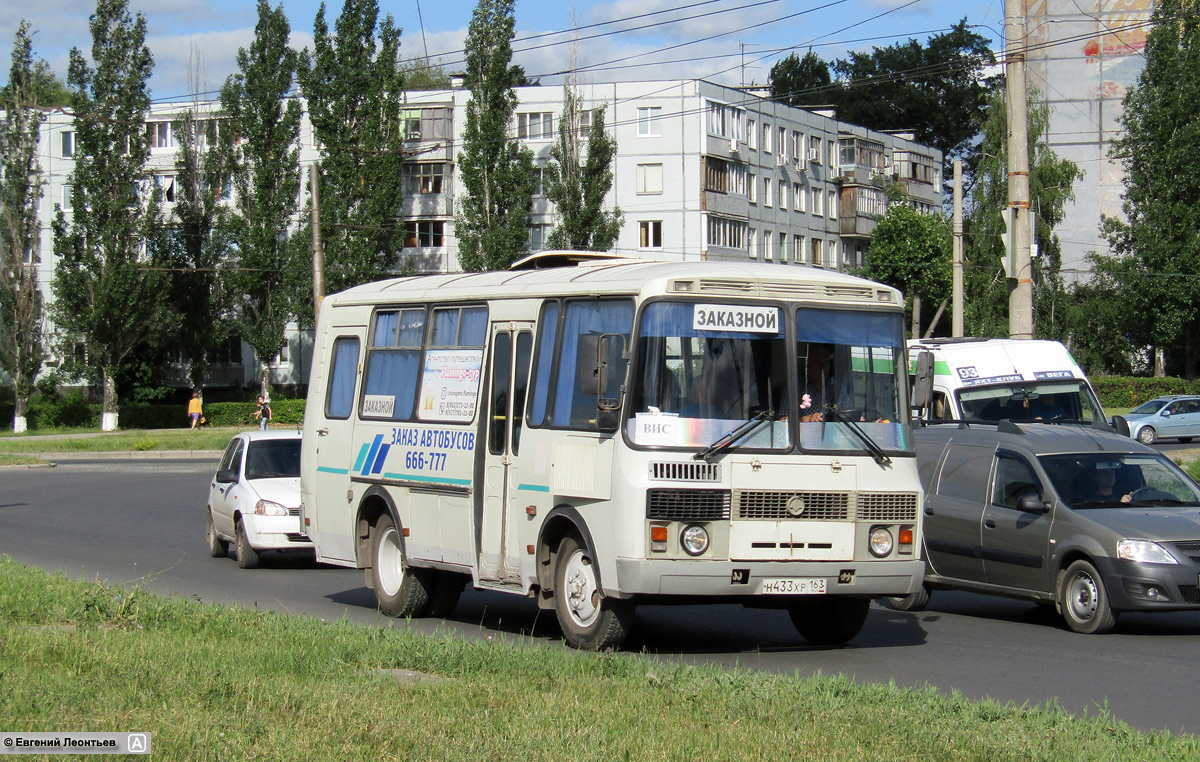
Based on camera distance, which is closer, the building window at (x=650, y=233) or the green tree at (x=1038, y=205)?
the green tree at (x=1038, y=205)

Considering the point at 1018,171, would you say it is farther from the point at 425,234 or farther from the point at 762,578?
the point at 425,234

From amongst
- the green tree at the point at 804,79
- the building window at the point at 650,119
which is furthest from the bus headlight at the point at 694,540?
the green tree at the point at 804,79

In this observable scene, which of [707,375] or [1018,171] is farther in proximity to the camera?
[1018,171]

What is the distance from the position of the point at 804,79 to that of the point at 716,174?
24.0 m

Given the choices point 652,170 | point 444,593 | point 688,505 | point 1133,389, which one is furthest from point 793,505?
point 652,170

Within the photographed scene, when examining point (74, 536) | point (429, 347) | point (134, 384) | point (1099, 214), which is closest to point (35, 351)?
point (134, 384)

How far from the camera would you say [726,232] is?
252 ft

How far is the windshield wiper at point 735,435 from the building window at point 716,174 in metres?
65.1

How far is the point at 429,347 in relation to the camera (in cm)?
1258

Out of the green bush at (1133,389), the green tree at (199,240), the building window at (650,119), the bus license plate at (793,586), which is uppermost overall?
the building window at (650,119)

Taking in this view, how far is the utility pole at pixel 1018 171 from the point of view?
1823 centimetres

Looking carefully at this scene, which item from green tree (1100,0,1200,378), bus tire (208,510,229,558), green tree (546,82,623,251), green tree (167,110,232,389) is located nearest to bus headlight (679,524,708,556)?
bus tire (208,510,229,558)

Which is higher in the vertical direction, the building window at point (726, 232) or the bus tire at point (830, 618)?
the building window at point (726, 232)

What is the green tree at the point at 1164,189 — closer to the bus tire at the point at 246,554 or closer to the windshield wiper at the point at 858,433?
the bus tire at the point at 246,554
